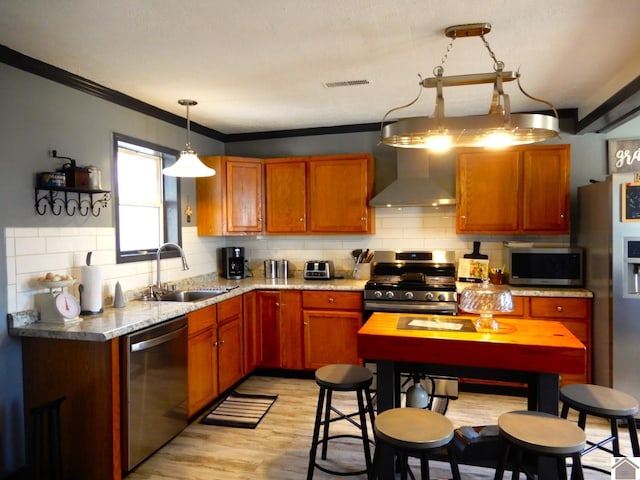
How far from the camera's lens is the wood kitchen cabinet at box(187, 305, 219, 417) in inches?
126

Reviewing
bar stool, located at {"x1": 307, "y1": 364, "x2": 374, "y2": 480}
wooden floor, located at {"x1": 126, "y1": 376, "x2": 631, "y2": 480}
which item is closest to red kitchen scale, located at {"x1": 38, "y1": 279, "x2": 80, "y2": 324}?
wooden floor, located at {"x1": 126, "y1": 376, "x2": 631, "y2": 480}

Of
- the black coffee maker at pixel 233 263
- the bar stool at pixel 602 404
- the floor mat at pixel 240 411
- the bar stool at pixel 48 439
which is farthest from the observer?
the black coffee maker at pixel 233 263

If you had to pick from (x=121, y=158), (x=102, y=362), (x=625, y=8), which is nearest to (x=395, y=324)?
(x=102, y=362)

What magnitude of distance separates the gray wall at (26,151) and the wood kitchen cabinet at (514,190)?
3.00 m

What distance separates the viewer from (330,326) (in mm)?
4102

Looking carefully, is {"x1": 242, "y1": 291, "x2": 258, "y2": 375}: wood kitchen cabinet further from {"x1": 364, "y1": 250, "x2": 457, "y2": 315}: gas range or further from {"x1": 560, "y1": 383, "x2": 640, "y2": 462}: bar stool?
{"x1": 560, "y1": 383, "x2": 640, "y2": 462}: bar stool

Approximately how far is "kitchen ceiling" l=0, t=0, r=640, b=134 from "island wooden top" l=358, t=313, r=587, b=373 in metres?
1.56

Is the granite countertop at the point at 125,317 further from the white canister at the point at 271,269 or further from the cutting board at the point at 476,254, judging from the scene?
the white canister at the point at 271,269

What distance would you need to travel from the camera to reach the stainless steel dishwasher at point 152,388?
2549mm

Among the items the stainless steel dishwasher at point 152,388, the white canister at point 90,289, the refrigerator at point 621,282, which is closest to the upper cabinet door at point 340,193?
the stainless steel dishwasher at point 152,388

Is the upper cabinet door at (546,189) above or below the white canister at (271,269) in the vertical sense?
Answer: above

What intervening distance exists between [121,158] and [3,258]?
1.32m

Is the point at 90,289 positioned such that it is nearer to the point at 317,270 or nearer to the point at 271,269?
the point at 271,269

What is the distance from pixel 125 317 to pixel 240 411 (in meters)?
1.28
